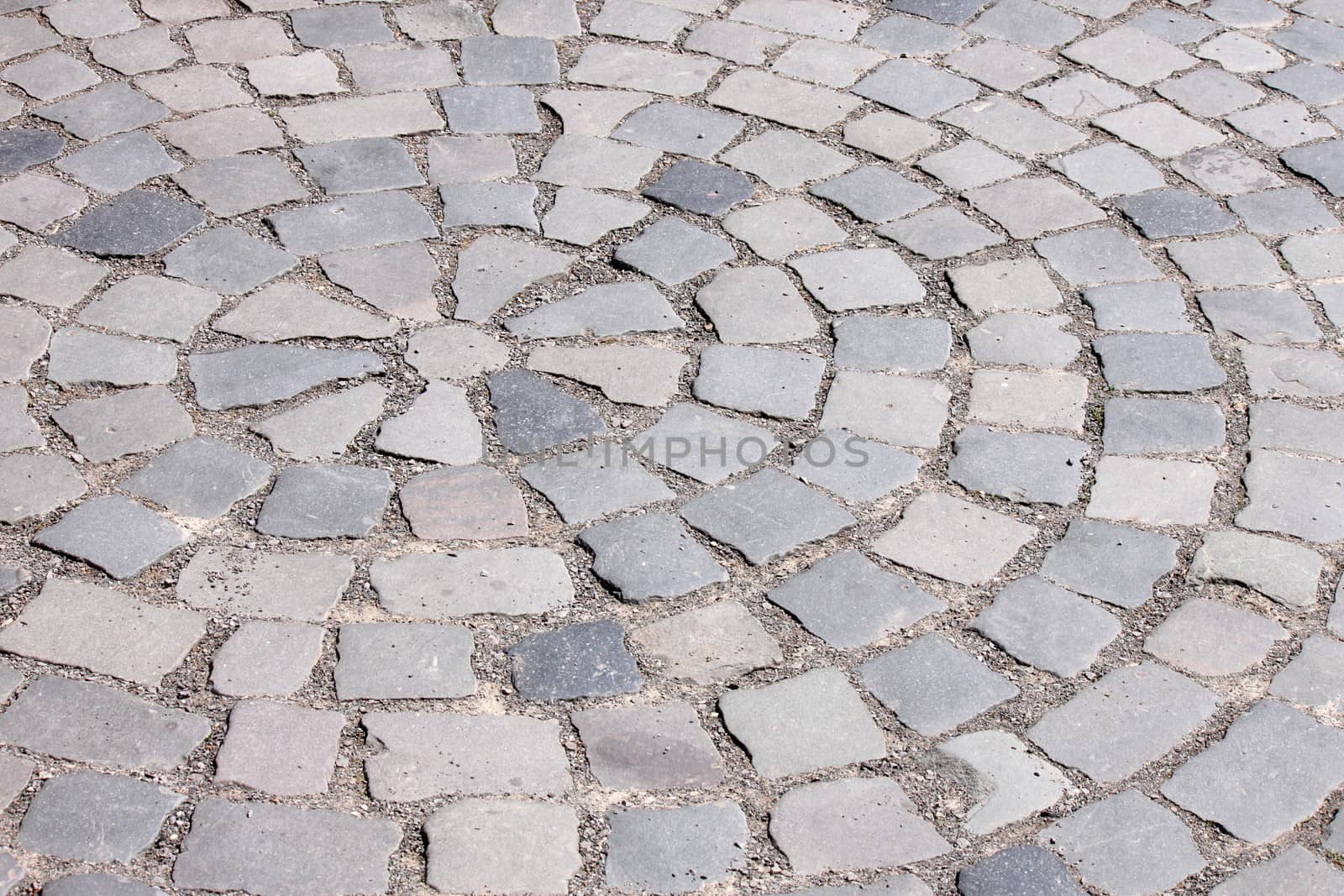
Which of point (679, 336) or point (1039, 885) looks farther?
point (679, 336)

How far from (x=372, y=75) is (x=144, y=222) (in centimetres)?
99

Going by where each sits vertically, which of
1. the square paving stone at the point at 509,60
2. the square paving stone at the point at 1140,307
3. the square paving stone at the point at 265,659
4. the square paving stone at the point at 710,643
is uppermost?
the square paving stone at the point at 509,60

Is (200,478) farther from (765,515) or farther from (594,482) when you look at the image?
(765,515)

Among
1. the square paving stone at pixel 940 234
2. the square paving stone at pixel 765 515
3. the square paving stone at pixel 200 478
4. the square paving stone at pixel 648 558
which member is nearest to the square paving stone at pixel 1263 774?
the square paving stone at pixel 765 515

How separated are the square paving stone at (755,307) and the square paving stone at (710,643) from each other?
0.91m

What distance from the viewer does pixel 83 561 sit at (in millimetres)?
2893

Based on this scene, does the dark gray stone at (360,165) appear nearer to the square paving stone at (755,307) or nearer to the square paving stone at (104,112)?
the square paving stone at (104,112)

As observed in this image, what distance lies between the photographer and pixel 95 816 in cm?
241

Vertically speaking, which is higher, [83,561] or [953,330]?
[953,330]

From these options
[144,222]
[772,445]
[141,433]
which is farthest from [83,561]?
[772,445]

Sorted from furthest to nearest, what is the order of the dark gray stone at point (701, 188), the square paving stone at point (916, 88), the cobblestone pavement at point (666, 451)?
the square paving stone at point (916, 88), the dark gray stone at point (701, 188), the cobblestone pavement at point (666, 451)

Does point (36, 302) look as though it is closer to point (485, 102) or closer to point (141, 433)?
point (141, 433)

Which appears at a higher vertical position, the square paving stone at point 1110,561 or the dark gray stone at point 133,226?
the dark gray stone at point 133,226

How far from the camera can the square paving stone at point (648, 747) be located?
255cm
